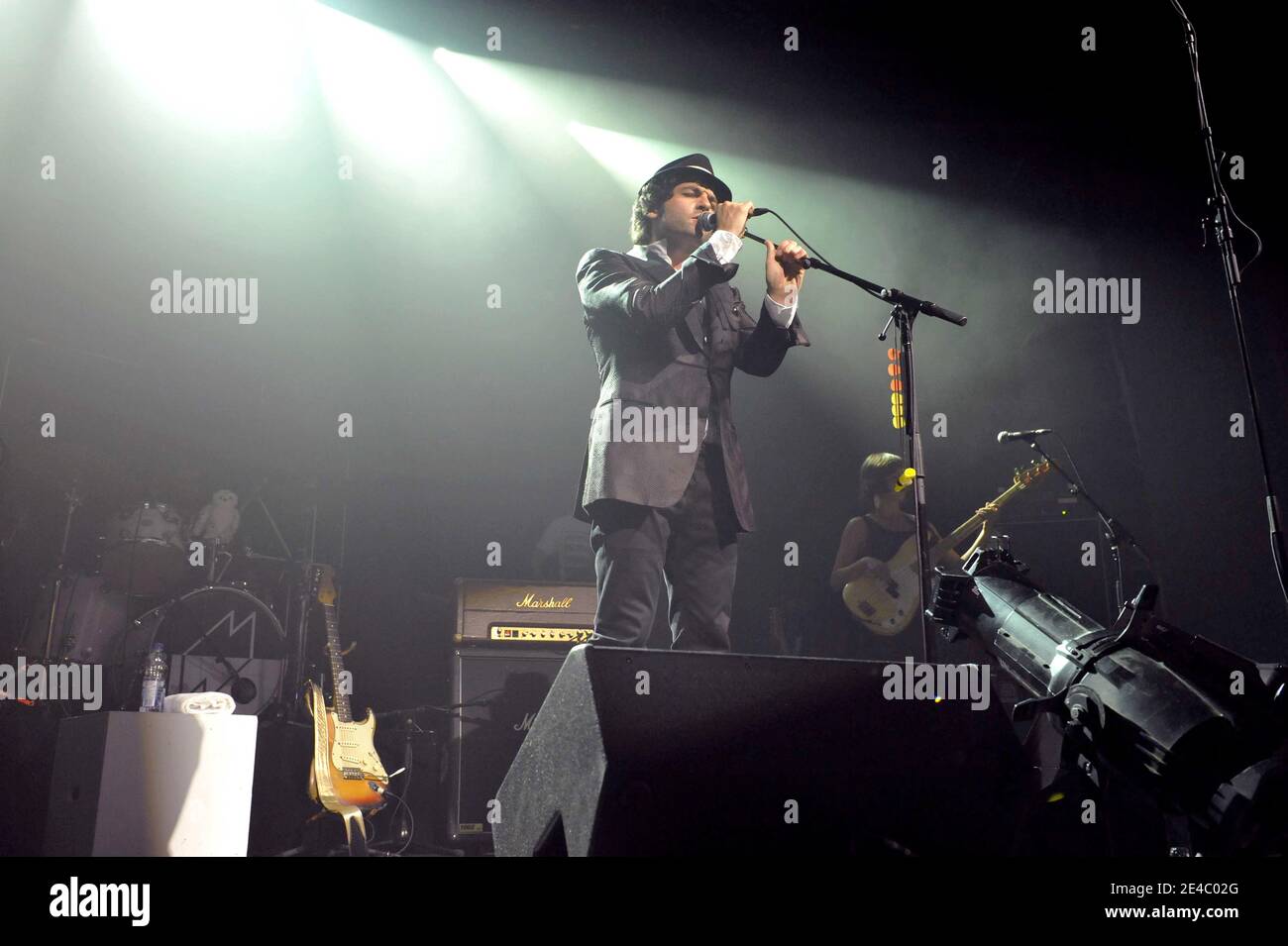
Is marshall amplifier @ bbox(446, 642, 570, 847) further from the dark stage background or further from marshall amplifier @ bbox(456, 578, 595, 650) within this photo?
the dark stage background

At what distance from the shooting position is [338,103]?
462cm

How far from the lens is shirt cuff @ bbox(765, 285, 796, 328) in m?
2.62

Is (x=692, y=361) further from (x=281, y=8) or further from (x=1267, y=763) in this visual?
(x=281, y=8)

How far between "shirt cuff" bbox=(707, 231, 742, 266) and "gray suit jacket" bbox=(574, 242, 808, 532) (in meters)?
0.01

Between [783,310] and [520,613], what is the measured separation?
2169mm

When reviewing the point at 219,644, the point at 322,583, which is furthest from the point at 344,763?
the point at 219,644

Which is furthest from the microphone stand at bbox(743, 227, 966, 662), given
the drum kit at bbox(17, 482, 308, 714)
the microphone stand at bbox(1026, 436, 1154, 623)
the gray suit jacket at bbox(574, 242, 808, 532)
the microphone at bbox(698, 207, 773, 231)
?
the drum kit at bbox(17, 482, 308, 714)

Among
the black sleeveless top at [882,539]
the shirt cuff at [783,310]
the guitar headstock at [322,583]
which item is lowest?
the guitar headstock at [322,583]

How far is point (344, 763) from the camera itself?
3.96 metres

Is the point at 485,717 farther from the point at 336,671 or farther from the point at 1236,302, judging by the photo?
the point at 1236,302

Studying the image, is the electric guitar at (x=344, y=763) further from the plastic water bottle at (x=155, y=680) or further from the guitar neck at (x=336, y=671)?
the plastic water bottle at (x=155, y=680)

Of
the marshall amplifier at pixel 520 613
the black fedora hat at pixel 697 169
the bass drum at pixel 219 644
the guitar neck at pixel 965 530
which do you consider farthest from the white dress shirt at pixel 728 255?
the bass drum at pixel 219 644

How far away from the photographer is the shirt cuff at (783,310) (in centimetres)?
262
